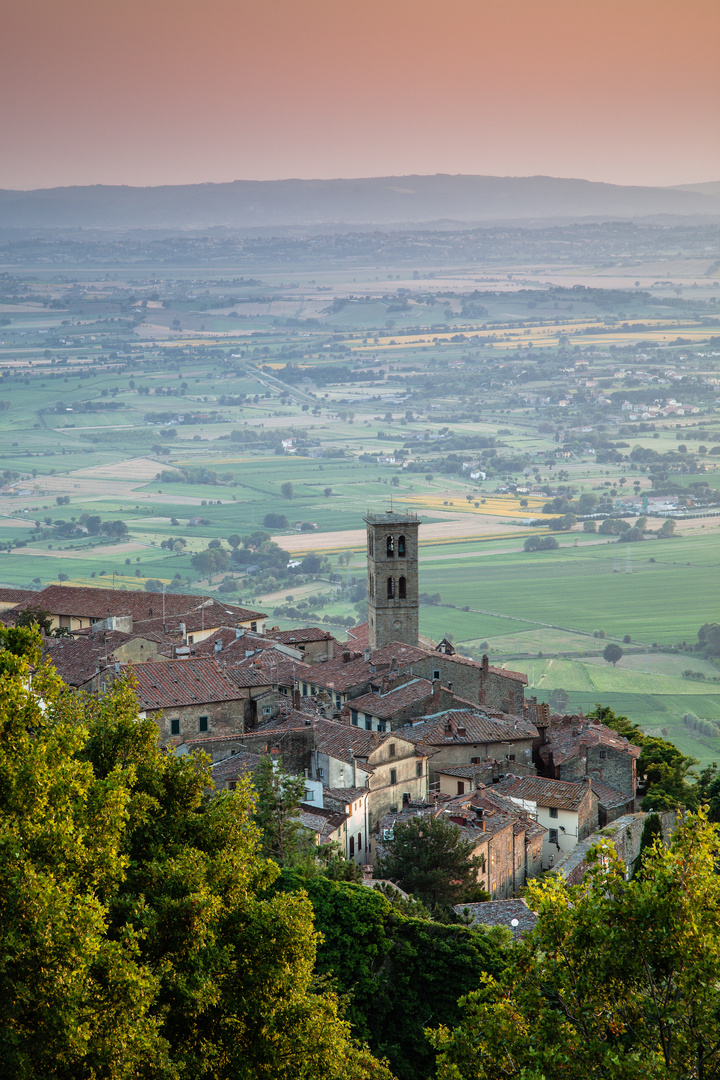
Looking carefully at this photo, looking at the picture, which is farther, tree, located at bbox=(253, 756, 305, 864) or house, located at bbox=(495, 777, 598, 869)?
house, located at bbox=(495, 777, 598, 869)

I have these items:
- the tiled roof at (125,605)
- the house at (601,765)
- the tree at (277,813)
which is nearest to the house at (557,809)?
the house at (601,765)

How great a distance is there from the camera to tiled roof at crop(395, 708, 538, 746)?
1521 inches

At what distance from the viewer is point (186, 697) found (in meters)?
36.2

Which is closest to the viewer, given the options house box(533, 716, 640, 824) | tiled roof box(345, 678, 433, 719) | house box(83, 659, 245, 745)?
house box(83, 659, 245, 745)

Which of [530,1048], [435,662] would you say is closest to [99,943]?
A: [530,1048]

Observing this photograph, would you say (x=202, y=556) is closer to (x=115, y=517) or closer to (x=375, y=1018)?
(x=115, y=517)

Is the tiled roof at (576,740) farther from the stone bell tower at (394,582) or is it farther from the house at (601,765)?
the stone bell tower at (394,582)

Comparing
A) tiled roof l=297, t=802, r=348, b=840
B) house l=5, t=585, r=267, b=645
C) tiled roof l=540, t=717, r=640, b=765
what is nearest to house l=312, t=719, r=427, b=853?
tiled roof l=297, t=802, r=348, b=840

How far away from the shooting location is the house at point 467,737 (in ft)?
126

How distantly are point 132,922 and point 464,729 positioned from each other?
26.0 meters

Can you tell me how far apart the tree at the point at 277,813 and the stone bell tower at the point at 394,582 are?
24387mm

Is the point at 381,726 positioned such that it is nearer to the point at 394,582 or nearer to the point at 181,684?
the point at 181,684

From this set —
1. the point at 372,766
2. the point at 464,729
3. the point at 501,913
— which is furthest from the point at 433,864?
the point at 464,729

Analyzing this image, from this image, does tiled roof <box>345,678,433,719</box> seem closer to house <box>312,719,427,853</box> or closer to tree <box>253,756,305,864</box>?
house <box>312,719,427,853</box>
